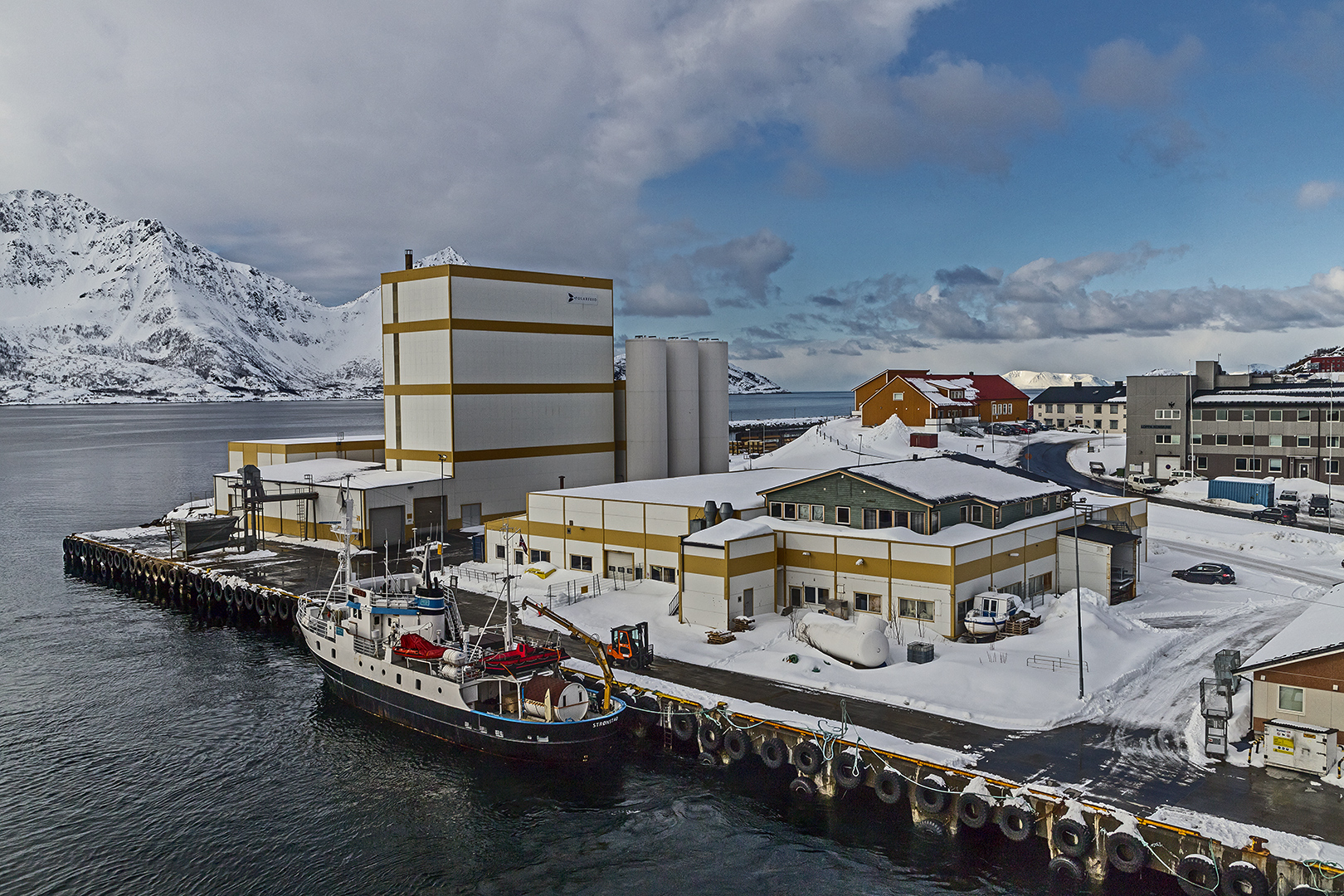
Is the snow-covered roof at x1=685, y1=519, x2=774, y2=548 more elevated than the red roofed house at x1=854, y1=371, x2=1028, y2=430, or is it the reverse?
the red roofed house at x1=854, y1=371, x2=1028, y2=430

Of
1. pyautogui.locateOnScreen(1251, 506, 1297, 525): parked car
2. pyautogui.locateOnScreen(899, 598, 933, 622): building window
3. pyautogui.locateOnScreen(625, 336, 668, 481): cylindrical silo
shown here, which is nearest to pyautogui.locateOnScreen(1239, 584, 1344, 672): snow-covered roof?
pyautogui.locateOnScreen(899, 598, 933, 622): building window

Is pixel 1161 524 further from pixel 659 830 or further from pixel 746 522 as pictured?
pixel 659 830

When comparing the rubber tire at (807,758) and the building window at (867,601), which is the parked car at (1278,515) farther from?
the rubber tire at (807,758)

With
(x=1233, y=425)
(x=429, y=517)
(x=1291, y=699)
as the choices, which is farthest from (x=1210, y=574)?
(x=429, y=517)

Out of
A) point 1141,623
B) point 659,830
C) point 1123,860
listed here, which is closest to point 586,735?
point 659,830

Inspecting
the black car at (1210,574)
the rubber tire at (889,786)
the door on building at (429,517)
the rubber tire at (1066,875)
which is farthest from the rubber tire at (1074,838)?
the door on building at (429,517)

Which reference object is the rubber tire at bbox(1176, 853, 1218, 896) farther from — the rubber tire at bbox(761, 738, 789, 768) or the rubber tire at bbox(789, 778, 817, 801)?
the rubber tire at bbox(761, 738, 789, 768)
